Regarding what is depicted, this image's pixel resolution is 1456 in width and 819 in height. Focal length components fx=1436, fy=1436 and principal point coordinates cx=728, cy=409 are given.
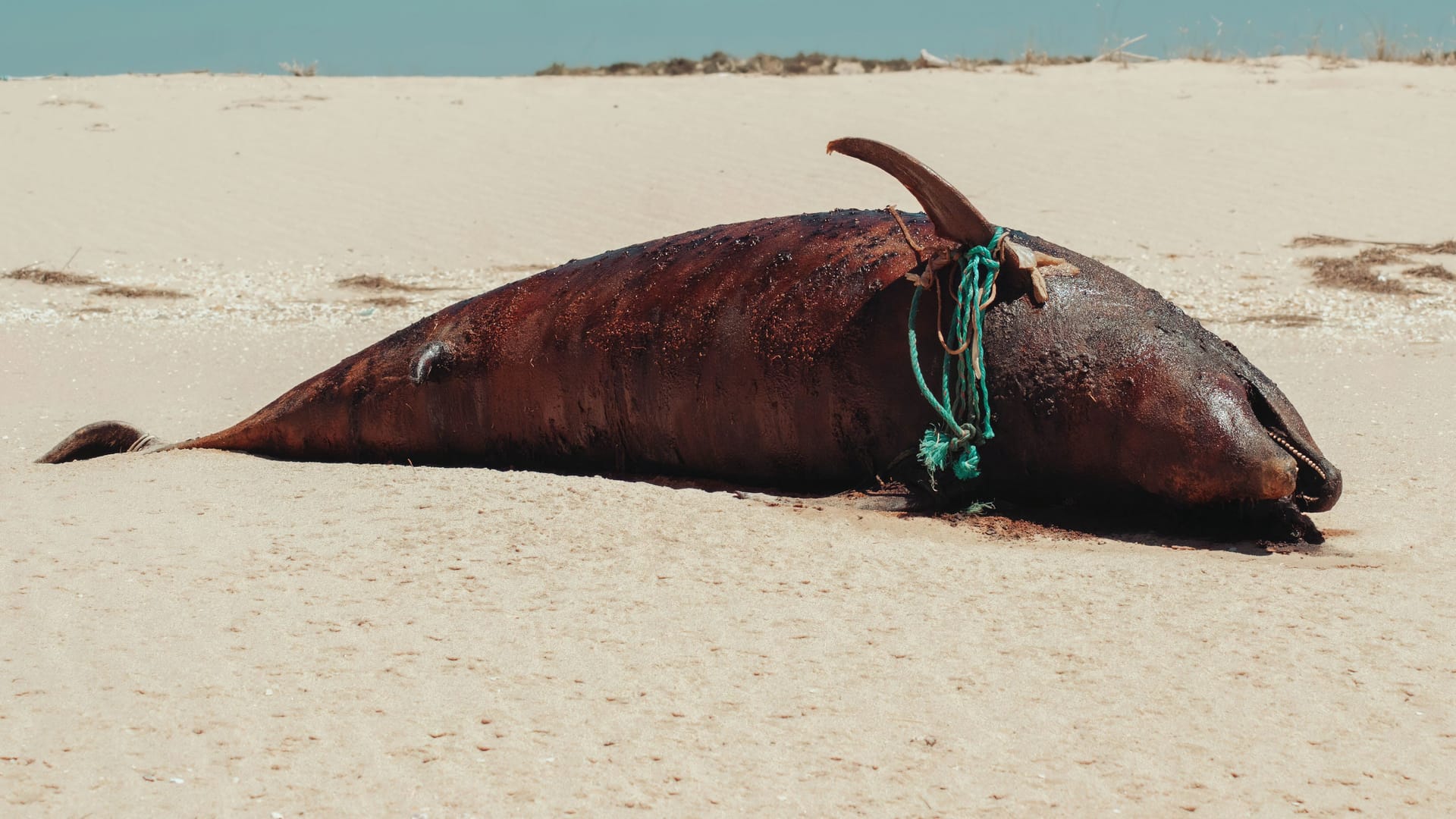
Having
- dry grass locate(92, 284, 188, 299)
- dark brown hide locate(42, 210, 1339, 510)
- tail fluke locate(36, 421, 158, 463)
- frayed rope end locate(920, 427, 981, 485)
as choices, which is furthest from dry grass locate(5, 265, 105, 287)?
frayed rope end locate(920, 427, 981, 485)

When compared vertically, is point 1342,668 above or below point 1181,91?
below

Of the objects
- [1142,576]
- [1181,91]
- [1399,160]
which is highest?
[1181,91]

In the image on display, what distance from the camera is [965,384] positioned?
4.17 metres

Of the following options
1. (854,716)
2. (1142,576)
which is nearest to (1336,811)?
(854,716)

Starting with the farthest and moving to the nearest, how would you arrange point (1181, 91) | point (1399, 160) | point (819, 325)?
1. point (1181, 91)
2. point (1399, 160)
3. point (819, 325)

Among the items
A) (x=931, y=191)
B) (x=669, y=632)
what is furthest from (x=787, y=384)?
(x=669, y=632)

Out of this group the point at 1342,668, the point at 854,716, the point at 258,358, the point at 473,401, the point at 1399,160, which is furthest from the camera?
the point at 1399,160

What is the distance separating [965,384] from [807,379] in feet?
1.72

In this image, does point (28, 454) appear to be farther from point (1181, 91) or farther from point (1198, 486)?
point (1181, 91)

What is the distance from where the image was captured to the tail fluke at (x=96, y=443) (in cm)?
551

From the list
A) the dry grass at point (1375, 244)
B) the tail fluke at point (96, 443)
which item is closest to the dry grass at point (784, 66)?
the dry grass at point (1375, 244)

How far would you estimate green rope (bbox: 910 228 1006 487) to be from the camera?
414 centimetres

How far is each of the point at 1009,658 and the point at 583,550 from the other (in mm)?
1274

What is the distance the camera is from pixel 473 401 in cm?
514
